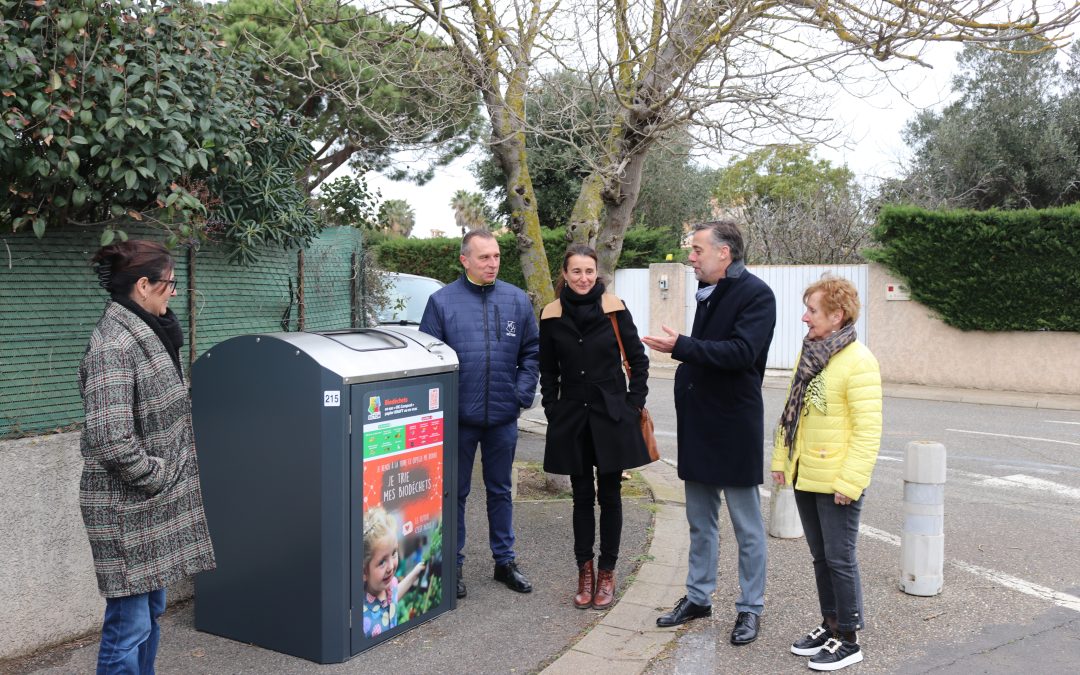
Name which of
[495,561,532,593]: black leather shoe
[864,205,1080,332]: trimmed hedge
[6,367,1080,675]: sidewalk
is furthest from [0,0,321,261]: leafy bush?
[864,205,1080,332]: trimmed hedge

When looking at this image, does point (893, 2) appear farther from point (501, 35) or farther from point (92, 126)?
point (92, 126)

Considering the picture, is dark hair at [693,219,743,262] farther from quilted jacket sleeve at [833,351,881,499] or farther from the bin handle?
the bin handle

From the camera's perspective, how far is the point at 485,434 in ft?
15.7

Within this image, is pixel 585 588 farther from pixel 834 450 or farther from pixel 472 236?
pixel 472 236

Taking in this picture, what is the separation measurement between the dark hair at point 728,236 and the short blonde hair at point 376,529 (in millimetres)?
1987

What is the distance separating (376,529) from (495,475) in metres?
1.00

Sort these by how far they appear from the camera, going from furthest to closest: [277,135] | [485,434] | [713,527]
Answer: [277,135] < [485,434] < [713,527]

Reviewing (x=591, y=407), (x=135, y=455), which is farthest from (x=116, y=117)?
(x=591, y=407)

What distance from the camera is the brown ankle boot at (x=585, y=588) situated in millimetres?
4551

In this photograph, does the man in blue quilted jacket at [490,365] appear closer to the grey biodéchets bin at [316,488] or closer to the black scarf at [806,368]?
the grey biodéchets bin at [316,488]

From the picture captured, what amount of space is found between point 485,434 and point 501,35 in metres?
3.54

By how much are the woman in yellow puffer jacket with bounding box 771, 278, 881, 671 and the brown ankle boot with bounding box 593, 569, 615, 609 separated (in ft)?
3.15

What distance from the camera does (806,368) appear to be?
4059mm

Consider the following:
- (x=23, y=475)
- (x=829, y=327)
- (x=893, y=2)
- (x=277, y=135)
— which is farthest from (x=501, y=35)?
(x=23, y=475)
